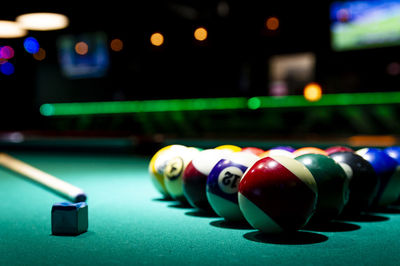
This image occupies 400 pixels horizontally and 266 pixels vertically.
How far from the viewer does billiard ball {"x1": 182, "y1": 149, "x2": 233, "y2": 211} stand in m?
3.26

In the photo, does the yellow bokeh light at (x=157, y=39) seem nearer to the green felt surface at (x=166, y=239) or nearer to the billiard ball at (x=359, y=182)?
the green felt surface at (x=166, y=239)

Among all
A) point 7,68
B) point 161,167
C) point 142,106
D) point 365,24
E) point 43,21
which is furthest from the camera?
point 7,68

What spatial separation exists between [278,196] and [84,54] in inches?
500

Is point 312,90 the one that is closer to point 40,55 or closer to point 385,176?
point 385,176

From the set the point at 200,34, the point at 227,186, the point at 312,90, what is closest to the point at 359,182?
the point at 227,186

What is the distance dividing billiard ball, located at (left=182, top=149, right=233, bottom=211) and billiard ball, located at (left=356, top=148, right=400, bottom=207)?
1.00 metres

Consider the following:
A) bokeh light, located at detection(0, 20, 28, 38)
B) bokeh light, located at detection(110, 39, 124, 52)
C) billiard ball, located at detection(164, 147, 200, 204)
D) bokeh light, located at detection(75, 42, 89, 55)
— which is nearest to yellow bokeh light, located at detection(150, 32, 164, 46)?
bokeh light, located at detection(110, 39, 124, 52)

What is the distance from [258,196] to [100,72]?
12008mm

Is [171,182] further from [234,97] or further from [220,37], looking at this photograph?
[220,37]

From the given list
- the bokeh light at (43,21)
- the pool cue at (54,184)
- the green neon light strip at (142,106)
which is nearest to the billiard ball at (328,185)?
the pool cue at (54,184)

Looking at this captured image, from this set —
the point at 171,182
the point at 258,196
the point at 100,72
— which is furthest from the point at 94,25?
the point at 258,196

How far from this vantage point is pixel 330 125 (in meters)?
9.49

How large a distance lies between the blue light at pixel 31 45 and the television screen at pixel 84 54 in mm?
1629

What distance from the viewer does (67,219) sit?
2641 millimetres
